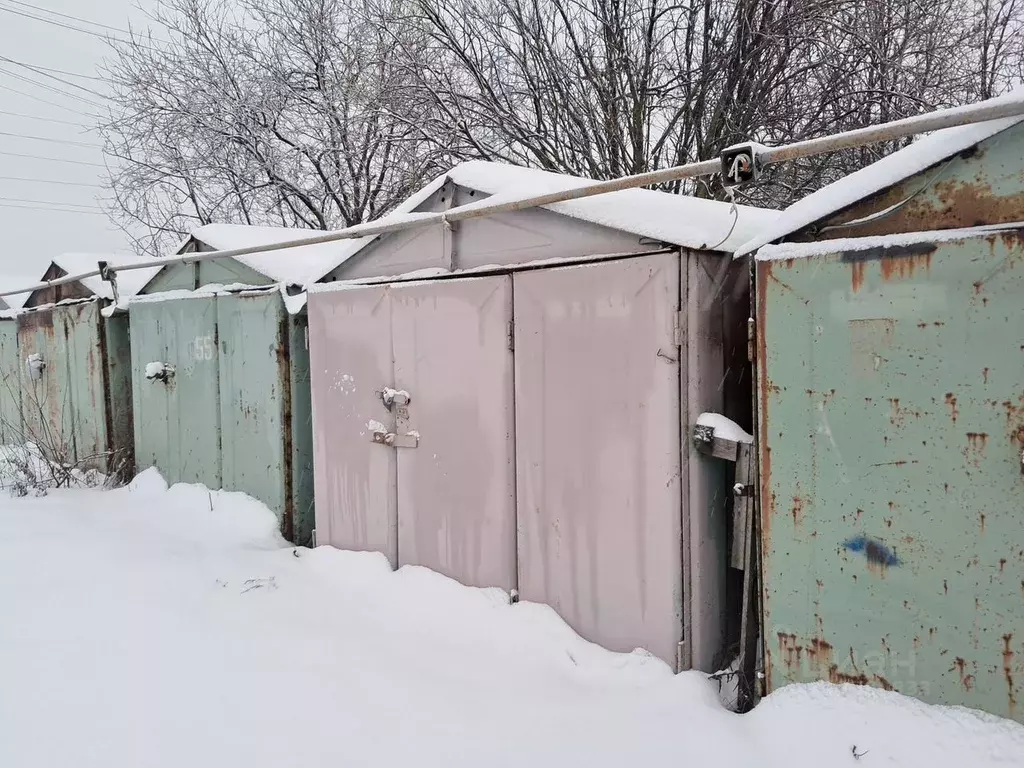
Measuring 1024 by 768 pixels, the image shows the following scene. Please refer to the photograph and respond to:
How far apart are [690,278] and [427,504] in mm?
1760

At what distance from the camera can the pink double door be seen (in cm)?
243

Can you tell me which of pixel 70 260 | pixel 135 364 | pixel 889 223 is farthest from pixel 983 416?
pixel 70 260

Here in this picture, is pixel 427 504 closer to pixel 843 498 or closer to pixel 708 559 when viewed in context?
pixel 708 559

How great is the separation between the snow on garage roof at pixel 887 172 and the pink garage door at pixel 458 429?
1.22 m

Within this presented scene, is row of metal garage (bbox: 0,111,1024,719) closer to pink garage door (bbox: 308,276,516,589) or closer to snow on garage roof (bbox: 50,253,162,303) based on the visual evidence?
pink garage door (bbox: 308,276,516,589)

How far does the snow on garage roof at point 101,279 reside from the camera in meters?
5.95

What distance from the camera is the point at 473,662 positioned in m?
2.66

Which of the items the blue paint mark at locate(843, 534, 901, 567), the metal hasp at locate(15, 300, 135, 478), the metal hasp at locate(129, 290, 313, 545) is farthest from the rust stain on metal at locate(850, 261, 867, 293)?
the metal hasp at locate(15, 300, 135, 478)

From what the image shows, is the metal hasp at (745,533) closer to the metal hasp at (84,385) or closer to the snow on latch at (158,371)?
the snow on latch at (158,371)

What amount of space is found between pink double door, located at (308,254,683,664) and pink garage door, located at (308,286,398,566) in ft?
0.04

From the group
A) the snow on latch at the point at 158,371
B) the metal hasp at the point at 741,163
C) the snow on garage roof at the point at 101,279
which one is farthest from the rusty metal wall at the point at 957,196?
the snow on garage roof at the point at 101,279

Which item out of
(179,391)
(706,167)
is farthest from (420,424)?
(179,391)

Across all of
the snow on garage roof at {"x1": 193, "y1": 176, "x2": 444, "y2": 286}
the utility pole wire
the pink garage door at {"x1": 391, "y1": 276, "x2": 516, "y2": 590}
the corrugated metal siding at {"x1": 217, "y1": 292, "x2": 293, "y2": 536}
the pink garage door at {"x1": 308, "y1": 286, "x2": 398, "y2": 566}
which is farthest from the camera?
the corrugated metal siding at {"x1": 217, "y1": 292, "x2": 293, "y2": 536}

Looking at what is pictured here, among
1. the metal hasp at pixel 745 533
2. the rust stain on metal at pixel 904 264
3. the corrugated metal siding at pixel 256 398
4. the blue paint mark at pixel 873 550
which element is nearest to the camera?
the rust stain on metal at pixel 904 264
